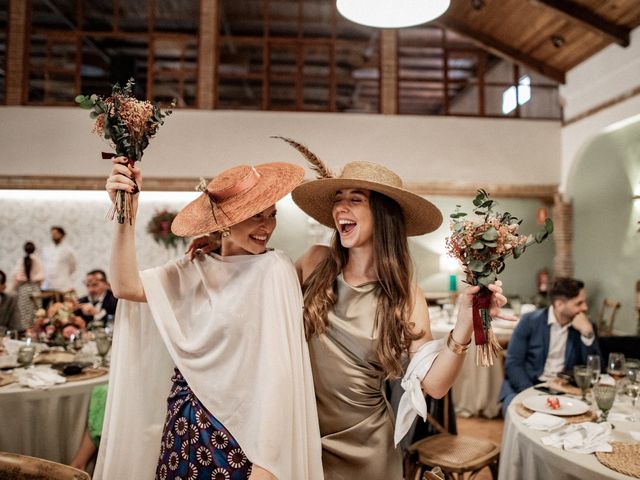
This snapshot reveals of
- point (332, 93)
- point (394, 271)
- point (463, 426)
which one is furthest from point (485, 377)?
point (332, 93)

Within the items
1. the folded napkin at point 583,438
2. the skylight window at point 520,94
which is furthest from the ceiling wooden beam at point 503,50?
the folded napkin at point 583,438

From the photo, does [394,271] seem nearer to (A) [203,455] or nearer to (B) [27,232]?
(A) [203,455]

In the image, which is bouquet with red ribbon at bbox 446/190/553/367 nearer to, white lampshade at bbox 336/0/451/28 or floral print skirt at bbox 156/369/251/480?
floral print skirt at bbox 156/369/251/480

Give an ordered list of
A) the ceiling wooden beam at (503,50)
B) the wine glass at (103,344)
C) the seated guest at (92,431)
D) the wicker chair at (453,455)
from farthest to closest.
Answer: the ceiling wooden beam at (503,50), the wine glass at (103,344), the seated guest at (92,431), the wicker chair at (453,455)

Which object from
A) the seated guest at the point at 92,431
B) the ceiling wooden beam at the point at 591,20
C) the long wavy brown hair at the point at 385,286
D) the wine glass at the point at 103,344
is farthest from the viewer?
the ceiling wooden beam at the point at 591,20

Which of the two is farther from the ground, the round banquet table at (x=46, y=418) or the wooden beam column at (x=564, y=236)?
the wooden beam column at (x=564, y=236)

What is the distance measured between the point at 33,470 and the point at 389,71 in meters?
7.58

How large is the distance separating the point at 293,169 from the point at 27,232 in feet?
26.0

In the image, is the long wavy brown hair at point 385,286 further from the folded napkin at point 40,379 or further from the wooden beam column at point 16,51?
the wooden beam column at point 16,51

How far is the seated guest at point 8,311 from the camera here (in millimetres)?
5867

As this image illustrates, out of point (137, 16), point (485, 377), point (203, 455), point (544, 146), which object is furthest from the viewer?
point (137, 16)

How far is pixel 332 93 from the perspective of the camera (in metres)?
7.74

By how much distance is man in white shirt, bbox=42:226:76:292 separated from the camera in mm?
7648

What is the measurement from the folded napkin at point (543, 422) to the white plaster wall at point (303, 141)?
5.70 meters
